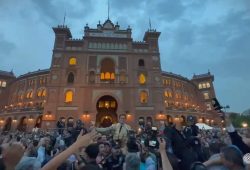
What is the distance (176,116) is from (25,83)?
35.7m

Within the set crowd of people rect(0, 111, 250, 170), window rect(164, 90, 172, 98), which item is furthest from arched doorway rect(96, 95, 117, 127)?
crowd of people rect(0, 111, 250, 170)

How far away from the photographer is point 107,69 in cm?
3666

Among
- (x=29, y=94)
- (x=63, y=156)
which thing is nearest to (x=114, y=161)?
(x=63, y=156)

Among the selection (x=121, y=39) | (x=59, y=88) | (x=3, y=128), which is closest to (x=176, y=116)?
(x=121, y=39)

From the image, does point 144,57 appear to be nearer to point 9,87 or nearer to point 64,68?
point 64,68

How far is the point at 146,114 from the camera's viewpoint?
32.3m

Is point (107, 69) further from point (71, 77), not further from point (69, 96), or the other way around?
point (69, 96)

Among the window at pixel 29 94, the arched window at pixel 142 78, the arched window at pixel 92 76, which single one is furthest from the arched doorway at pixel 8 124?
the arched window at pixel 142 78

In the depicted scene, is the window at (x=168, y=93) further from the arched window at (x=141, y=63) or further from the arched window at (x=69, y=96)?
the arched window at (x=69, y=96)

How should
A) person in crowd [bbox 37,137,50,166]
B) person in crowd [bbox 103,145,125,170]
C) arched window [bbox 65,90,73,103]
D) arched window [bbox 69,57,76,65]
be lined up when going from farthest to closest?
arched window [bbox 69,57,76,65] → arched window [bbox 65,90,73,103] → person in crowd [bbox 37,137,50,166] → person in crowd [bbox 103,145,125,170]

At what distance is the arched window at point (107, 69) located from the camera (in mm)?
35406

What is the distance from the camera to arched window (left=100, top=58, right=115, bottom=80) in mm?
35406

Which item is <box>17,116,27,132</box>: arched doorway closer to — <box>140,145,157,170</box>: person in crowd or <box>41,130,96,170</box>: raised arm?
<box>140,145,157,170</box>: person in crowd

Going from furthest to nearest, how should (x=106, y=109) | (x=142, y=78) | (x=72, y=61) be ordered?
(x=106, y=109), (x=142, y=78), (x=72, y=61)
